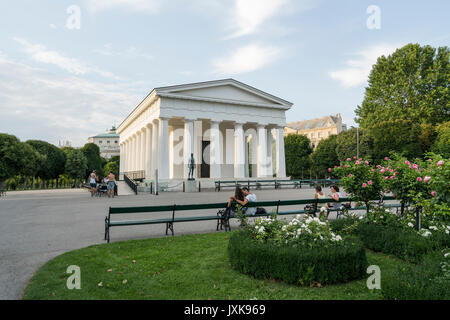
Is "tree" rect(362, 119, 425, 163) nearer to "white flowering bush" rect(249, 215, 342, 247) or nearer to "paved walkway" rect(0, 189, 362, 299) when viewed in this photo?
"paved walkway" rect(0, 189, 362, 299)

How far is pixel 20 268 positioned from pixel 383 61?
46025 millimetres

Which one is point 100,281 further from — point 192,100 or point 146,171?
point 146,171

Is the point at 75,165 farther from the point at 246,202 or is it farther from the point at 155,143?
the point at 246,202

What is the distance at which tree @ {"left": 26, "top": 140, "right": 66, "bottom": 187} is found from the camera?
178 feet

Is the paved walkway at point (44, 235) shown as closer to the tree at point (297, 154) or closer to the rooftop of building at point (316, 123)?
the tree at point (297, 154)

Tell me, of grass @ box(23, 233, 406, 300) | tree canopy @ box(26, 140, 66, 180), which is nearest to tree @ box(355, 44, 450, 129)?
grass @ box(23, 233, 406, 300)

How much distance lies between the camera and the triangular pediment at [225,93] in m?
32.6

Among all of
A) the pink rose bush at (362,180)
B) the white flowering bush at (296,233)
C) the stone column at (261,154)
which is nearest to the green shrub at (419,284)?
the white flowering bush at (296,233)

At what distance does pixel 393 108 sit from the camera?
3953cm

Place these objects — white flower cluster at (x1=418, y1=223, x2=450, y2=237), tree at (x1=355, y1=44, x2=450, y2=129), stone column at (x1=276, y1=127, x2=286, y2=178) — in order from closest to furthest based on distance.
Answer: white flower cluster at (x1=418, y1=223, x2=450, y2=237), tree at (x1=355, y1=44, x2=450, y2=129), stone column at (x1=276, y1=127, x2=286, y2=178)

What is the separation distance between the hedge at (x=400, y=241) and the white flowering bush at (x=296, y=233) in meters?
1.86

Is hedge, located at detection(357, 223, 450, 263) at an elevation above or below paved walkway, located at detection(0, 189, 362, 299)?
above

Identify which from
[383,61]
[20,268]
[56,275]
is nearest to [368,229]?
[56,275]

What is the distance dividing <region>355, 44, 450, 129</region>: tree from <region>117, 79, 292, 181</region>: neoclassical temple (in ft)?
42.6
